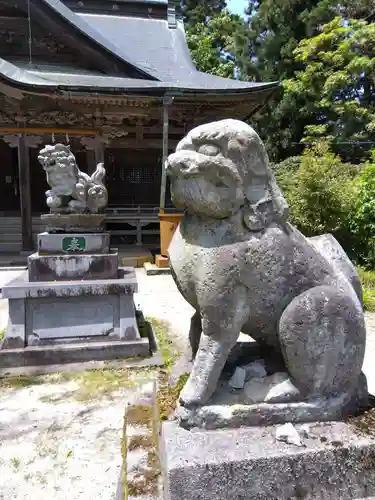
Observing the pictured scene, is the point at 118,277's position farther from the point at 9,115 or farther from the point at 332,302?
the point at 9,115

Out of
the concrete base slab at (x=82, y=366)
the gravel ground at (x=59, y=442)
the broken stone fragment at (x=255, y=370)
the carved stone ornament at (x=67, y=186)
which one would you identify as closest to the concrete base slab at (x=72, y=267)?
the carved stone ornament at (x=67, y=186)

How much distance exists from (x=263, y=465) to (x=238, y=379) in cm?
32

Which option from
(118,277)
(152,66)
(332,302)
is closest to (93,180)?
(118,277)

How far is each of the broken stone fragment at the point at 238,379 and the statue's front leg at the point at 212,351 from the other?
0.14 m

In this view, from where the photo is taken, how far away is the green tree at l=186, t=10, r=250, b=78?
701 inches

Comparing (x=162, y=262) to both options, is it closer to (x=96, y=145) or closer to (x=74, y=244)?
(x=96, y=145)

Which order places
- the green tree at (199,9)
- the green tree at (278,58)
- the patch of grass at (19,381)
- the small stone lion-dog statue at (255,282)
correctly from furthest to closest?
the green tree at (199,9) < the green tree at (278,58) < the patch of grass at (19,381) < the small stone lion-dog statue at (255,282)

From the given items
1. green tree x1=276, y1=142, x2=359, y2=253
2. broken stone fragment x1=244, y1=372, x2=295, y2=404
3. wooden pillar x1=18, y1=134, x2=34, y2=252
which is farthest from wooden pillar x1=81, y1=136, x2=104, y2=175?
broken stone fragment x1=244, y1=372, x2=295, y2=404

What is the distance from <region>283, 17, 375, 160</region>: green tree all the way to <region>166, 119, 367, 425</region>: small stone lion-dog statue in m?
13.0

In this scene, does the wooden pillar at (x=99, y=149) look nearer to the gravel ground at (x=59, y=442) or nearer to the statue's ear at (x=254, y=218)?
the gravel ground at (x=59, y=442)

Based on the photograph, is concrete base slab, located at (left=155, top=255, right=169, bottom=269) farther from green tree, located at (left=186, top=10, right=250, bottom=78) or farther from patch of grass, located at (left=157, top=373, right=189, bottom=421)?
green tree, located at (left=186, top=10, right=250, bottom=78)

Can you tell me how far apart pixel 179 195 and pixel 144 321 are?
342 centimetres

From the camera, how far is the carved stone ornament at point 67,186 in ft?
12.9

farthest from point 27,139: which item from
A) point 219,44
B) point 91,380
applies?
point 219,44
